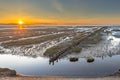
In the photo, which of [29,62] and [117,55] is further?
[117,55]

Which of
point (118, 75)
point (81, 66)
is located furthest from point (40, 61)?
point (118, 75)

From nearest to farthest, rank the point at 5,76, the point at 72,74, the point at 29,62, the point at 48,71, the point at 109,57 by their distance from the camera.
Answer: the point at 5,76, the point at 72,74, the point at 48,71, the point at 29,62, the point at 109,57

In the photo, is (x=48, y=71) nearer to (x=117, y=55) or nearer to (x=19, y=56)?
(x=19, y=56)

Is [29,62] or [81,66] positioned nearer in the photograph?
[81,66]

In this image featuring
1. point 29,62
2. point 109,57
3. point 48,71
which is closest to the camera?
point 48,71

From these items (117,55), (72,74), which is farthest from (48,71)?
(117,55)

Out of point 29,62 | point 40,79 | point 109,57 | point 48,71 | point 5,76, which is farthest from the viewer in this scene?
point 109,57

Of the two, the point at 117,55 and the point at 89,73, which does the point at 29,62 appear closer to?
the point at 89,73

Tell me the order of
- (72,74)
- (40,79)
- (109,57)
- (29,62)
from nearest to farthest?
(40,79) < (72,74) < (29,62) < (109,57)
